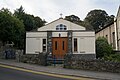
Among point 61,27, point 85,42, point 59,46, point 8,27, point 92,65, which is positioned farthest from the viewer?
point 61,27

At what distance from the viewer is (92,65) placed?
18.1m

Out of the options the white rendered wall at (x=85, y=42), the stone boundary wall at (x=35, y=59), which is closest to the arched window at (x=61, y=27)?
the white rendered wall at (x=85, y=42)

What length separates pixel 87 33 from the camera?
27.1 meters

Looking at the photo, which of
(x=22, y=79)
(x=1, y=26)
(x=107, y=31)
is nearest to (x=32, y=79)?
(x=22, y=79)

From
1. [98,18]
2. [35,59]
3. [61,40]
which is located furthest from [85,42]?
[98,18]

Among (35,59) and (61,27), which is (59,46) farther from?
(35,59)

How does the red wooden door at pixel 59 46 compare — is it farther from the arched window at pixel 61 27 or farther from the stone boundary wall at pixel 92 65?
the stone boundary wall at pixel 92 65

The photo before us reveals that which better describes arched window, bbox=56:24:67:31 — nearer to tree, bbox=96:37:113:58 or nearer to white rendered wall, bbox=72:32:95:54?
white rendered wall, bbox=72:32:95:54

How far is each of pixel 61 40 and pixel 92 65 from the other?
1007cm

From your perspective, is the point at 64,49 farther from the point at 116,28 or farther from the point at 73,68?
the point at 116,28

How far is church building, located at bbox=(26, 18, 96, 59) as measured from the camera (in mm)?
27109

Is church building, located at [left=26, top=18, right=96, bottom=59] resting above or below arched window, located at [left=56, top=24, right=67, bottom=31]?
below

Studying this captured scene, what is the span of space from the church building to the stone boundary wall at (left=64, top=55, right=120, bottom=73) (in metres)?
7.72

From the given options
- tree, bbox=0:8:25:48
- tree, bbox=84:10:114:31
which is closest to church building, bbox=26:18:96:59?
tree, bbox=0:8:25:48
